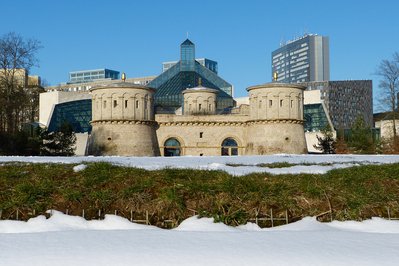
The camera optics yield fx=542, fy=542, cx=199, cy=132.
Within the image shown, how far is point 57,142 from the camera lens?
163ft

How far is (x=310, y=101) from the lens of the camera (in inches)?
2904

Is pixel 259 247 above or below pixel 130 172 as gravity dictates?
below

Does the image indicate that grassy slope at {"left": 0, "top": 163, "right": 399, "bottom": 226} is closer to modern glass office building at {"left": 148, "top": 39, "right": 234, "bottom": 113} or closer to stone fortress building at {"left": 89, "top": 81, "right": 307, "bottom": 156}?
stone fortress building at {"left": 89, "top": 81, "right": 307, "bottom": 156}

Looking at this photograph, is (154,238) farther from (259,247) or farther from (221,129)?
(221,129)

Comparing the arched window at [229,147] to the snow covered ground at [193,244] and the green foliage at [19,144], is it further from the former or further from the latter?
the snow covered ground at [193,244]

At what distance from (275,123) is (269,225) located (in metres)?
38.9

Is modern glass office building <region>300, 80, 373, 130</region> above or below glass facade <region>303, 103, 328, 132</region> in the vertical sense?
above

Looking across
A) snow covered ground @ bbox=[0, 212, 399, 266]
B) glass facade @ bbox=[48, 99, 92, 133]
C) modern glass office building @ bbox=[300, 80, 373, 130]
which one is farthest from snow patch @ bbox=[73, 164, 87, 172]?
modern glass office building @ bbox=[300, 80, 373, 130]

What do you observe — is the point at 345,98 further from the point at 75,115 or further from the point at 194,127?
the point at 194,127

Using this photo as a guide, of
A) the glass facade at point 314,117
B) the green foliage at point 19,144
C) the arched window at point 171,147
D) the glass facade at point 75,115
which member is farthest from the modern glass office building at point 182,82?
the green foliage at point 19,144

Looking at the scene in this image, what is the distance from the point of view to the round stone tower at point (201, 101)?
55969 millimetres

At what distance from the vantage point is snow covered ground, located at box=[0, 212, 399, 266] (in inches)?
283

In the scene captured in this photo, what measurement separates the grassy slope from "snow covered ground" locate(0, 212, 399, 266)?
68cm

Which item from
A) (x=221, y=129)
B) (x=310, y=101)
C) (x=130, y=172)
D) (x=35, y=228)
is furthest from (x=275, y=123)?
(x=35, y=228)
